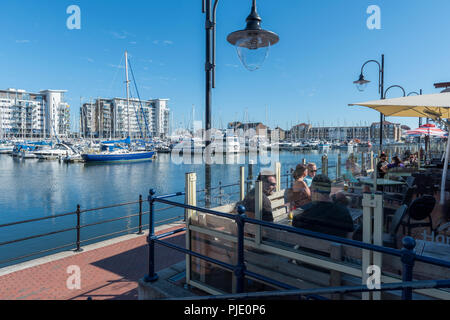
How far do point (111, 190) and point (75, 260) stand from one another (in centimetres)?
2235

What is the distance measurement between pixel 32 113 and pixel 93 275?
132 meters

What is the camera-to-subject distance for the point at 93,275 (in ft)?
17.0

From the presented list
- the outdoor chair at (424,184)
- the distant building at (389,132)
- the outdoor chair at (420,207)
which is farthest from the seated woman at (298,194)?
the distant building at (389,132)

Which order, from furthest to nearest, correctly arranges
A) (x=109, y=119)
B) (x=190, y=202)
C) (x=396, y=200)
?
(x=109, y=119)
(x=396, y=200)
(x=190, y=202)

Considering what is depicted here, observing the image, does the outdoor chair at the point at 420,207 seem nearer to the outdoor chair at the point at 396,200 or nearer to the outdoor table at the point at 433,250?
the outdoor chair at the point at 396,200

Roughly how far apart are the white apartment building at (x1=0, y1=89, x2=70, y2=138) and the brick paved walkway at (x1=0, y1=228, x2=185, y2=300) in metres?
116

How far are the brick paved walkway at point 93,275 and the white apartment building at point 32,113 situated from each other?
116062 millimetres

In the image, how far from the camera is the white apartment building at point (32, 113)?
110 metres

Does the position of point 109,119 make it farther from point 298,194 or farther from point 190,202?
point 190,202

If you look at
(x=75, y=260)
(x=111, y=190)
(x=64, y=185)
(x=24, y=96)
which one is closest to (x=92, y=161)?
(x=64, y=185)

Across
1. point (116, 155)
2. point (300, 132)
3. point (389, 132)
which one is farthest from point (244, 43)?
point (300, 132)

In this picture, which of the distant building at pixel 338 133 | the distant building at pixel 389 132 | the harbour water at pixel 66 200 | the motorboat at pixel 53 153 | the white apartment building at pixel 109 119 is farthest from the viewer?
the distant building at pixel 338 133
